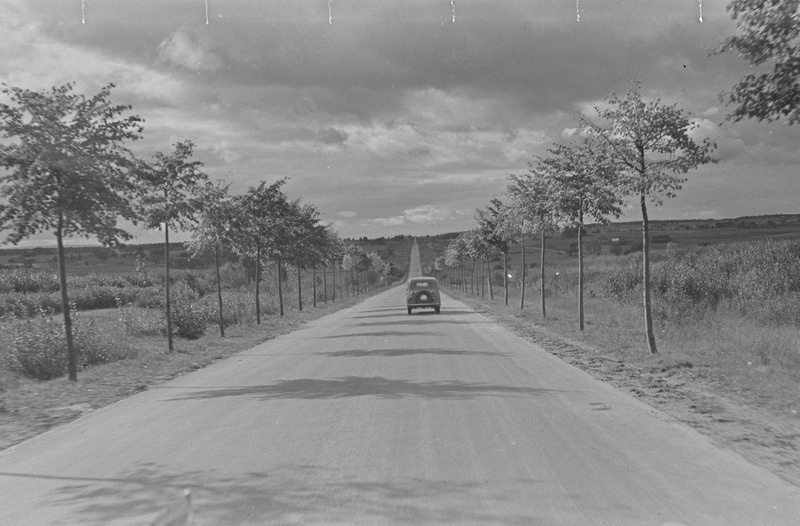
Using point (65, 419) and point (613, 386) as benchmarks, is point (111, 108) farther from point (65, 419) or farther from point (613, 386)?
point (613, 386)

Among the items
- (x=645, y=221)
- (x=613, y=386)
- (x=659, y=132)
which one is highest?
(x=659, y=132)

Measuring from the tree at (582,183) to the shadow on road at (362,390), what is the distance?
5114 mm

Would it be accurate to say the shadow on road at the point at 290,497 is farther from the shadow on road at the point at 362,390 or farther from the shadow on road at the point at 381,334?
the shadow on road at the point at 381,334

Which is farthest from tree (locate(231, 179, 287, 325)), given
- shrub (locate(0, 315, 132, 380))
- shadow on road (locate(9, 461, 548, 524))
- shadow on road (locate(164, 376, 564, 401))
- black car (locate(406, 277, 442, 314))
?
shadow on road (locate(9, 461, 548, 524))

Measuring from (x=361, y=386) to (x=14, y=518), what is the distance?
5.98 meters

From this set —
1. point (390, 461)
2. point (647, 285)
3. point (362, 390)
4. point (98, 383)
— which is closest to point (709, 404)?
point (362, 390)

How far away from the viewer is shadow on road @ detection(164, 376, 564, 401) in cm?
938

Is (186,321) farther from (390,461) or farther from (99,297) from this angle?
(99,297)

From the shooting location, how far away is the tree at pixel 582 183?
1302cm

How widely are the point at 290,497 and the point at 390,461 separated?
1222 millimetres

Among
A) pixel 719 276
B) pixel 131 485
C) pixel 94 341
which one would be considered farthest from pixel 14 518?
pixel 719 276

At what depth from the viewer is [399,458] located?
598 centimetres

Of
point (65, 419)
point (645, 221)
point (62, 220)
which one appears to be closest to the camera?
point (65, 419)

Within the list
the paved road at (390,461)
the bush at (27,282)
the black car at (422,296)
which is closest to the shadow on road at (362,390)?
the paved road at (390,461)
